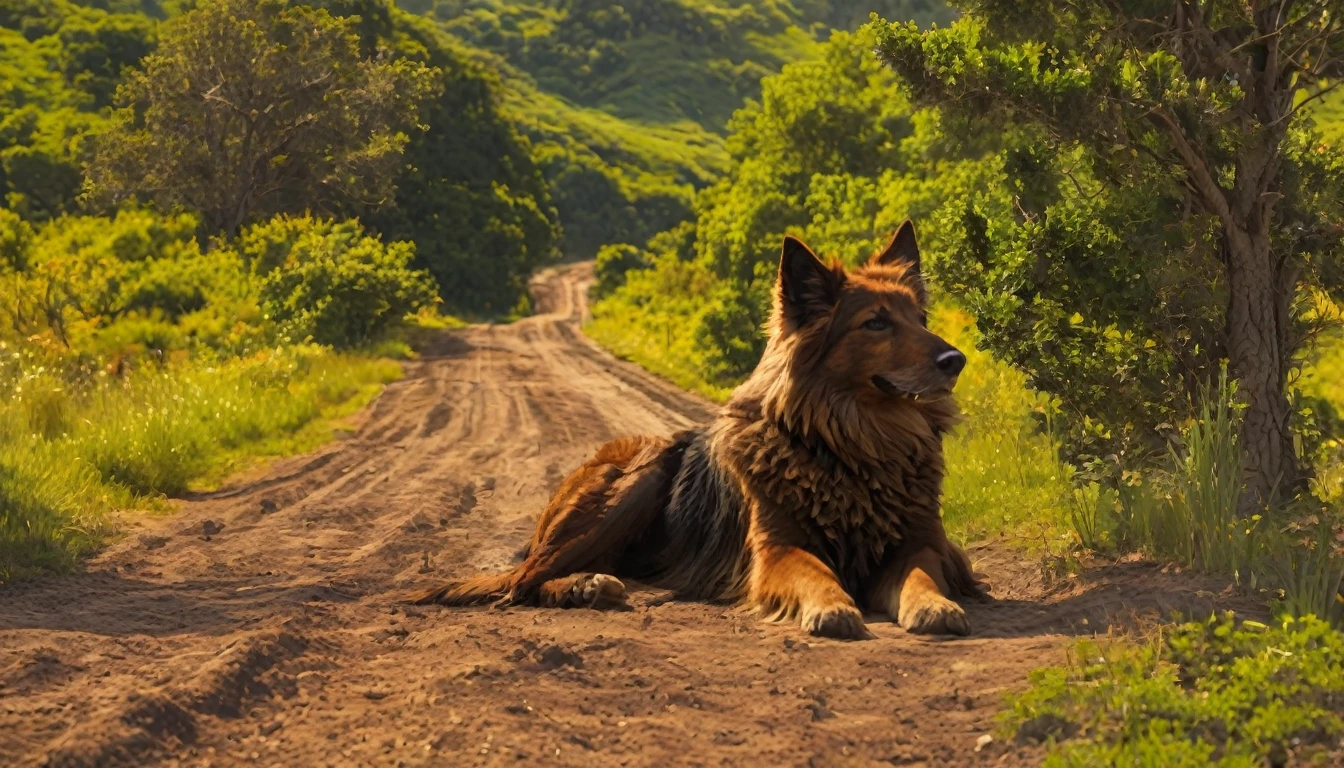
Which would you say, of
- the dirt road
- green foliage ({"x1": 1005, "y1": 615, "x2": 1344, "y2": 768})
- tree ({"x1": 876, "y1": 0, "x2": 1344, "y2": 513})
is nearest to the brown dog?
the dirt road

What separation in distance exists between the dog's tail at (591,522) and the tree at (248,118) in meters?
38.6

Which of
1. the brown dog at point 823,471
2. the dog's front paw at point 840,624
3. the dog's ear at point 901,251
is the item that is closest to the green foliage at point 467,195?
the dog's ear at point 901,251

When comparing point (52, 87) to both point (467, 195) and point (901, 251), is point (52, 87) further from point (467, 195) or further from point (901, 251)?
point (901, 251)

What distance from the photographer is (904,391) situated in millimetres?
6488

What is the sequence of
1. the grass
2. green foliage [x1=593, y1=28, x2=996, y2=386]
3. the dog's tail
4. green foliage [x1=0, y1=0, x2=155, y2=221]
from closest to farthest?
the dog's tail < the grass < green foliage [x1=593, y1=28, x2=996, y2=386] < green foliage [x1=0, y1=0, x2=155, y2=221]

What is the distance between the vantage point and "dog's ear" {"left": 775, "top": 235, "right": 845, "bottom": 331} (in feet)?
22.1

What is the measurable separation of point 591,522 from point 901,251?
7.94ft

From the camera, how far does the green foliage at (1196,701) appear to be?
11.8ft

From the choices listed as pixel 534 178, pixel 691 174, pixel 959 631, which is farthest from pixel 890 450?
pixel 691 174

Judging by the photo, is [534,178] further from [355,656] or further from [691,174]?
[691,174]

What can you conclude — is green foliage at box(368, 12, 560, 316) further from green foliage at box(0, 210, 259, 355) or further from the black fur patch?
the black fur patch

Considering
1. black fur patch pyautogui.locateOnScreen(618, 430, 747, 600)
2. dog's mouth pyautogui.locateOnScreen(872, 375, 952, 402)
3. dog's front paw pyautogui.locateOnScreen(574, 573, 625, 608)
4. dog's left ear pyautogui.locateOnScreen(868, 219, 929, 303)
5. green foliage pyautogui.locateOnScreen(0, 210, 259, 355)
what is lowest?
green foliage pyautogui.locateOnScreen(0, 210, 259, 355)

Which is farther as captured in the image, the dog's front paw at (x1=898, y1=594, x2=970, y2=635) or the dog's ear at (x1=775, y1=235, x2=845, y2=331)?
the dog's ear at (x1=775, y1=235, x2=845, y2=331)

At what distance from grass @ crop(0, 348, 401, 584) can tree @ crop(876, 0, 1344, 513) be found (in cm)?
640
